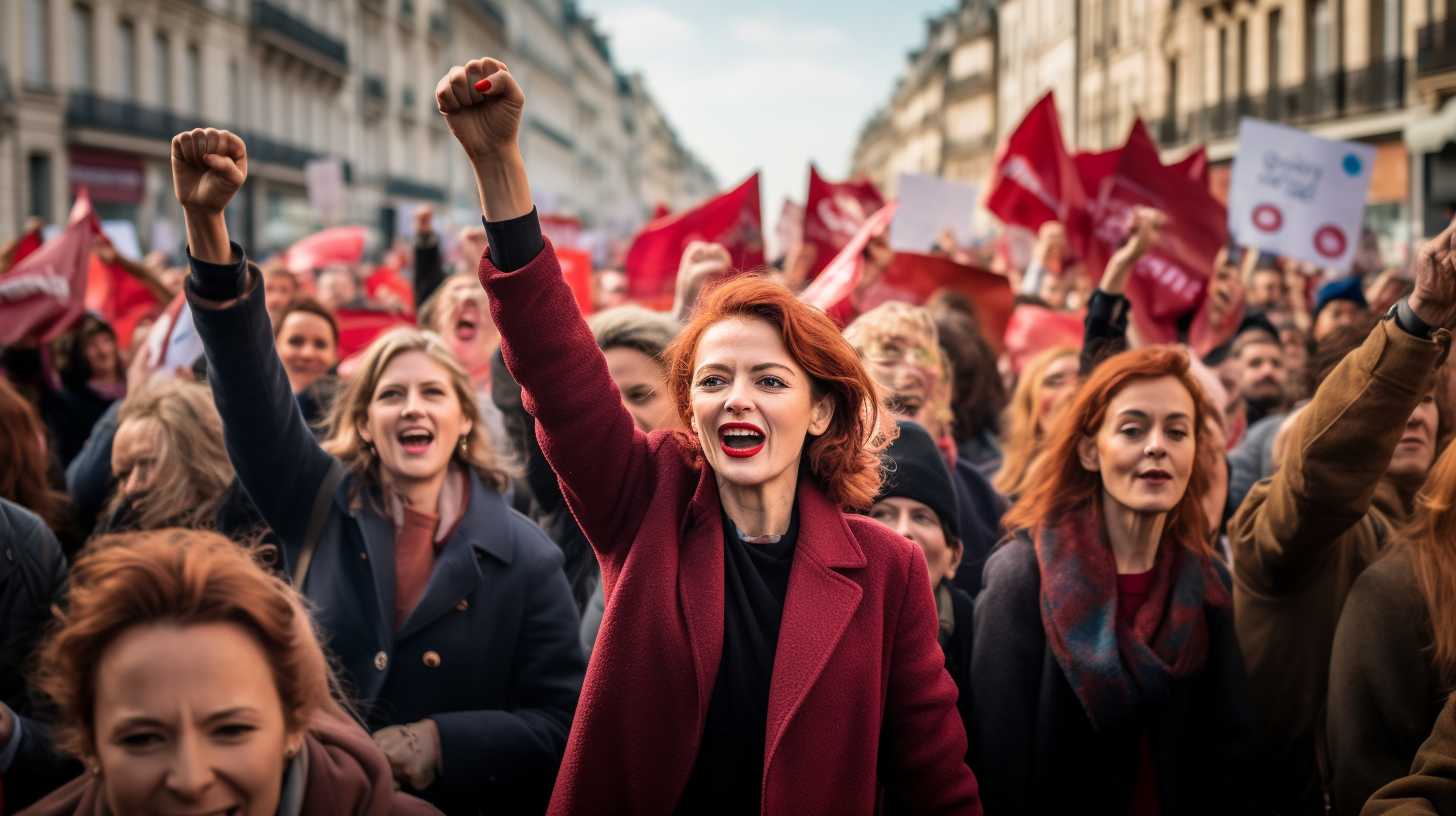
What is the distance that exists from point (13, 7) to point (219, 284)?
90.4ft

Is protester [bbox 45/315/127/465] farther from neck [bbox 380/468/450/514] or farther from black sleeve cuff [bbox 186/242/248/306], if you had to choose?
black sleeve cuff [bbox 186/242/248/306]

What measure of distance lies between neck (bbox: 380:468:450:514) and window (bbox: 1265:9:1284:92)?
30.1 meters

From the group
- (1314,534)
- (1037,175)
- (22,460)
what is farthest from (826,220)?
(1314,534)

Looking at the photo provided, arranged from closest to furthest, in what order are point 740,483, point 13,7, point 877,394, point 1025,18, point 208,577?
point 208,577 < point 740,483 < point 877,394 < point 13,7 < point 1025,18

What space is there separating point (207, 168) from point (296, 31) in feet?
134

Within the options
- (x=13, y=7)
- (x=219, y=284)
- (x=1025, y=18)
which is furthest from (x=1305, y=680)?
(x=1025, y=18)

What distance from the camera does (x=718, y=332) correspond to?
2670 millimetres

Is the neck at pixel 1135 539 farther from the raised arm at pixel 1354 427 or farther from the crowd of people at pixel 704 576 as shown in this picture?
the raised arm at pixel 1354 427

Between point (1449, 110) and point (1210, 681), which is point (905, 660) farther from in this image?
point (1449, 110)

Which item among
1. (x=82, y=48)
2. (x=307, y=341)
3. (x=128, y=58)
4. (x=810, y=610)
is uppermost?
(x=128, y=58)

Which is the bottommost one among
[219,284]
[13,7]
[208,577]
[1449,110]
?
[208,577]

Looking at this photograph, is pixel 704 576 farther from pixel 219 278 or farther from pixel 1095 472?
pixel 1095 472

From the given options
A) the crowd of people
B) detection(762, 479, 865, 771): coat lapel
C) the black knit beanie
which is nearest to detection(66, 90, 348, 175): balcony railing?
the crowd of people

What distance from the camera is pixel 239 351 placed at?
307 centimetres
